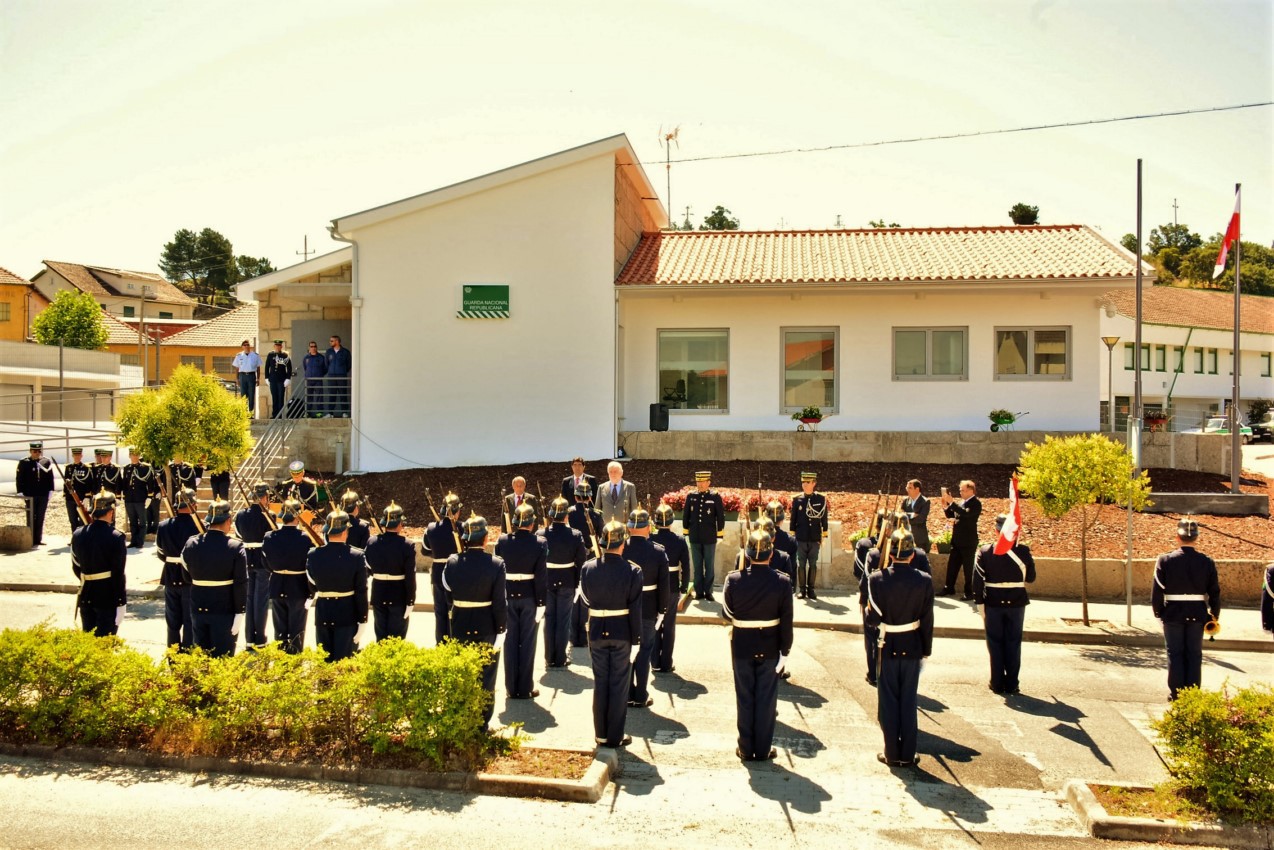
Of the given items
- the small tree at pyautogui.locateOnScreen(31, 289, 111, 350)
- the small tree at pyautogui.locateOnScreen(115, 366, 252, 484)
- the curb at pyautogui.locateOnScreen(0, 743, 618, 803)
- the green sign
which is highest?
the small tree at pyautogui.locateOnScreen(31, 289, 111, 350)

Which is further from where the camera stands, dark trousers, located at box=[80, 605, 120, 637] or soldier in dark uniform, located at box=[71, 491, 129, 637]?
dark trousers, located at box=[80, 605, 120, 637]

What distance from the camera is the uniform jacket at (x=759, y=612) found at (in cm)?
785

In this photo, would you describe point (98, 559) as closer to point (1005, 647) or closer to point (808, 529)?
point (808, 529)

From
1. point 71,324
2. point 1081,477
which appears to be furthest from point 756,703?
point 71,324

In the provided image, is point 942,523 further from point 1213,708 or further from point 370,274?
point 370,274

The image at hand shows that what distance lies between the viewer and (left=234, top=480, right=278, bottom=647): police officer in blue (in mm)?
11250

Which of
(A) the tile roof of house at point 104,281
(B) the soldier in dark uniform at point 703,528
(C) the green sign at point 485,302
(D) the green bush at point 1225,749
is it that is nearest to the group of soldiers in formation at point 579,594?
(D) the green bush at point 1225,749

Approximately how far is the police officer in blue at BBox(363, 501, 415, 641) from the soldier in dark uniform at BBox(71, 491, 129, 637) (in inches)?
109

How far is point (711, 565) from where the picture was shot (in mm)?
14266

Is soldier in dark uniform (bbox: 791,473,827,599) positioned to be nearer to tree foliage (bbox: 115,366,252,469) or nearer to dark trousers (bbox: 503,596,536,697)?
dark trousers (bbox: 503,596,536,697)

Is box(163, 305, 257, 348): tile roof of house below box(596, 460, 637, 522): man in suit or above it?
above

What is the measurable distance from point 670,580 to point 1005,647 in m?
3.46

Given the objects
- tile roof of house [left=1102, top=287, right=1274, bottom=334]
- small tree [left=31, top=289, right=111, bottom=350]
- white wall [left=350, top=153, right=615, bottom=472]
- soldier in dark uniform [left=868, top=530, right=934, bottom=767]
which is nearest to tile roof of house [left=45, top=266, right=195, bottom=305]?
small tree [left=31, top=289, right=111, bottom=350]

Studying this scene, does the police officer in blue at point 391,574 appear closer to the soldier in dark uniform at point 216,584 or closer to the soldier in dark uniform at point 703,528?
the soldier in dark uniform at point 216,584
